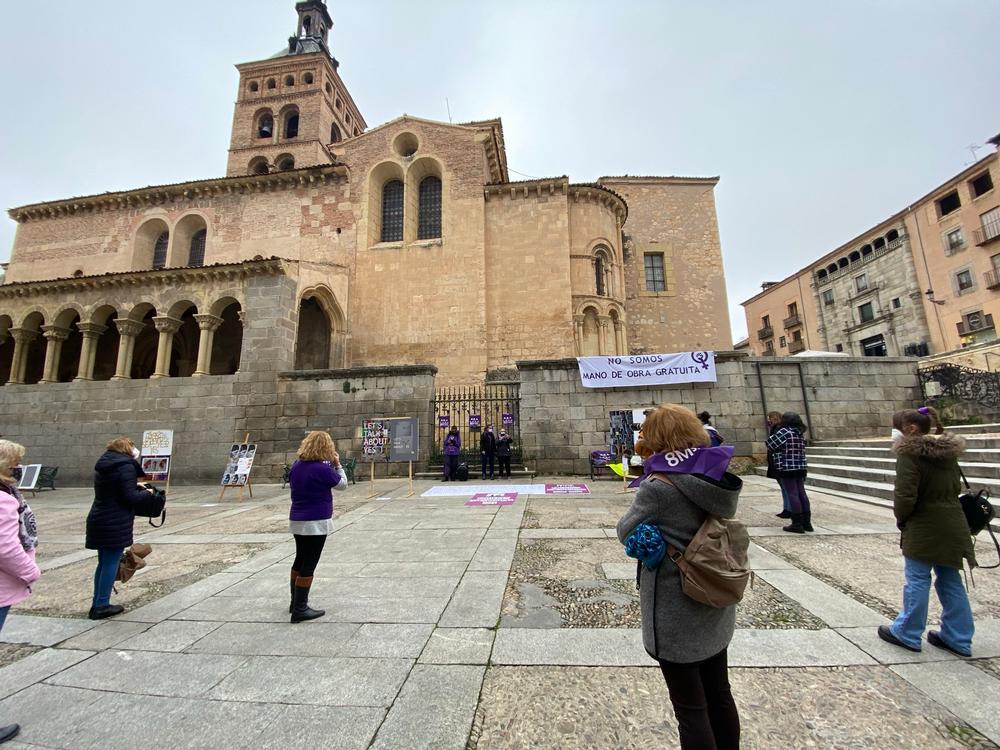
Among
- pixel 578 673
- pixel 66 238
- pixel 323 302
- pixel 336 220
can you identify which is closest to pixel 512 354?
pixel 323 302

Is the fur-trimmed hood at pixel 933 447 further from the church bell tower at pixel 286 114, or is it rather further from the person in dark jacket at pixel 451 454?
the church bell tower at pixel 286 114

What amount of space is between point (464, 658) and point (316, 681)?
0.95 meters

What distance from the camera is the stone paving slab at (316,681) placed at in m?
2.52

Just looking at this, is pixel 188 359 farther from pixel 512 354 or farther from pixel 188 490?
pixel 512 354

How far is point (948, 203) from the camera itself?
1077 inches

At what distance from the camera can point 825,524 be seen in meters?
6.29

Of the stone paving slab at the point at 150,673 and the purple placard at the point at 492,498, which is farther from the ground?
the purple placard at the point at 492,498

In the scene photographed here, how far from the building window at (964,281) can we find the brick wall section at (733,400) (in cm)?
2107

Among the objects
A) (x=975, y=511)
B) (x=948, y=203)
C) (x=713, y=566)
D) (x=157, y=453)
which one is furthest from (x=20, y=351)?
(x=948, y=203)

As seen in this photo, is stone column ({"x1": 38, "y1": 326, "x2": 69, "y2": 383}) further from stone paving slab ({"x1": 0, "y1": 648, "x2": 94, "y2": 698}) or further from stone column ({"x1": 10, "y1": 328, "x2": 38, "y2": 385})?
stone paving slab ({"x1": 0, "y1": 648, "x2": 94, "y2": 698})

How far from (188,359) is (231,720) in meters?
22.9

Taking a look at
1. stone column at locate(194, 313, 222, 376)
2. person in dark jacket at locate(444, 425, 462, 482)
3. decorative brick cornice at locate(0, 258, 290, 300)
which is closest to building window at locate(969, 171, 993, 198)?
person in dark jacket at locate(444, 425, 462, 482)

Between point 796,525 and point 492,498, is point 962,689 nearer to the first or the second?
point 796,525

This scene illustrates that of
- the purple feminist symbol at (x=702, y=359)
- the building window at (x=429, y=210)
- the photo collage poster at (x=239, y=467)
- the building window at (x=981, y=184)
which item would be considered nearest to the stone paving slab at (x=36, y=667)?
the photo collage poster at (x=239, y=467)
